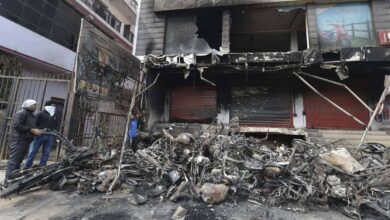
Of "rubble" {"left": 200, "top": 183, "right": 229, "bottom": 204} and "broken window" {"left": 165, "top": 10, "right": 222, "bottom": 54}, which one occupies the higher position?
"broken window" {"left": 165, "top": 10, "right": 222, "bottom": 54}

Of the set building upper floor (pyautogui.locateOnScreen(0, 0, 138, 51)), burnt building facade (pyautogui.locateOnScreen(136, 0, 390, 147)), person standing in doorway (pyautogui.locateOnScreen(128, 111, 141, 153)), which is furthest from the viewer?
building upper floor (pyautogui.locateOnScreen(0, 0, 138, 51))

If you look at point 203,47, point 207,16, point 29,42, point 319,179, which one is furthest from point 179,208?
point 29,42

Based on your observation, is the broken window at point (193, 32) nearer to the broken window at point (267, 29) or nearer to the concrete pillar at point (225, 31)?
the concrete pillar at point (225, 31)

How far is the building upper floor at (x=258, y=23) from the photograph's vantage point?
892 centimetres

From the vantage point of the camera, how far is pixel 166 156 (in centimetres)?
552

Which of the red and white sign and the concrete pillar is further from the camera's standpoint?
the concrete pillar

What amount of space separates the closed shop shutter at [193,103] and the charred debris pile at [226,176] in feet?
15.7

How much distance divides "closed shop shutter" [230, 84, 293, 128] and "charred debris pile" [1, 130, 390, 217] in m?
4.18

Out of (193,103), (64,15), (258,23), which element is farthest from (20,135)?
(258,23)

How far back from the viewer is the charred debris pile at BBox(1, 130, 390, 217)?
13.4 ft

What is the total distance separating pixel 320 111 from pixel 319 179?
20.9ft

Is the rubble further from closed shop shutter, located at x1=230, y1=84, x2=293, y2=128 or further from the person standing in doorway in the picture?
closed shop shutter, located at x1=230, y1=84, x2=293, y2=128

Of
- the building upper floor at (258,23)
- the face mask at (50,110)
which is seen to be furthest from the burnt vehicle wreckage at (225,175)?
the building upper floor at (258,23)

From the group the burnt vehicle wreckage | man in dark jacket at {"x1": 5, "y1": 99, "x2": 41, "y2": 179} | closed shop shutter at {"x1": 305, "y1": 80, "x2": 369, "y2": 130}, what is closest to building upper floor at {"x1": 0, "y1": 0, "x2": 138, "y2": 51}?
man in dark jacket at {"x1": 5, "y1": 99, "x2": 41, "y2": 179}
